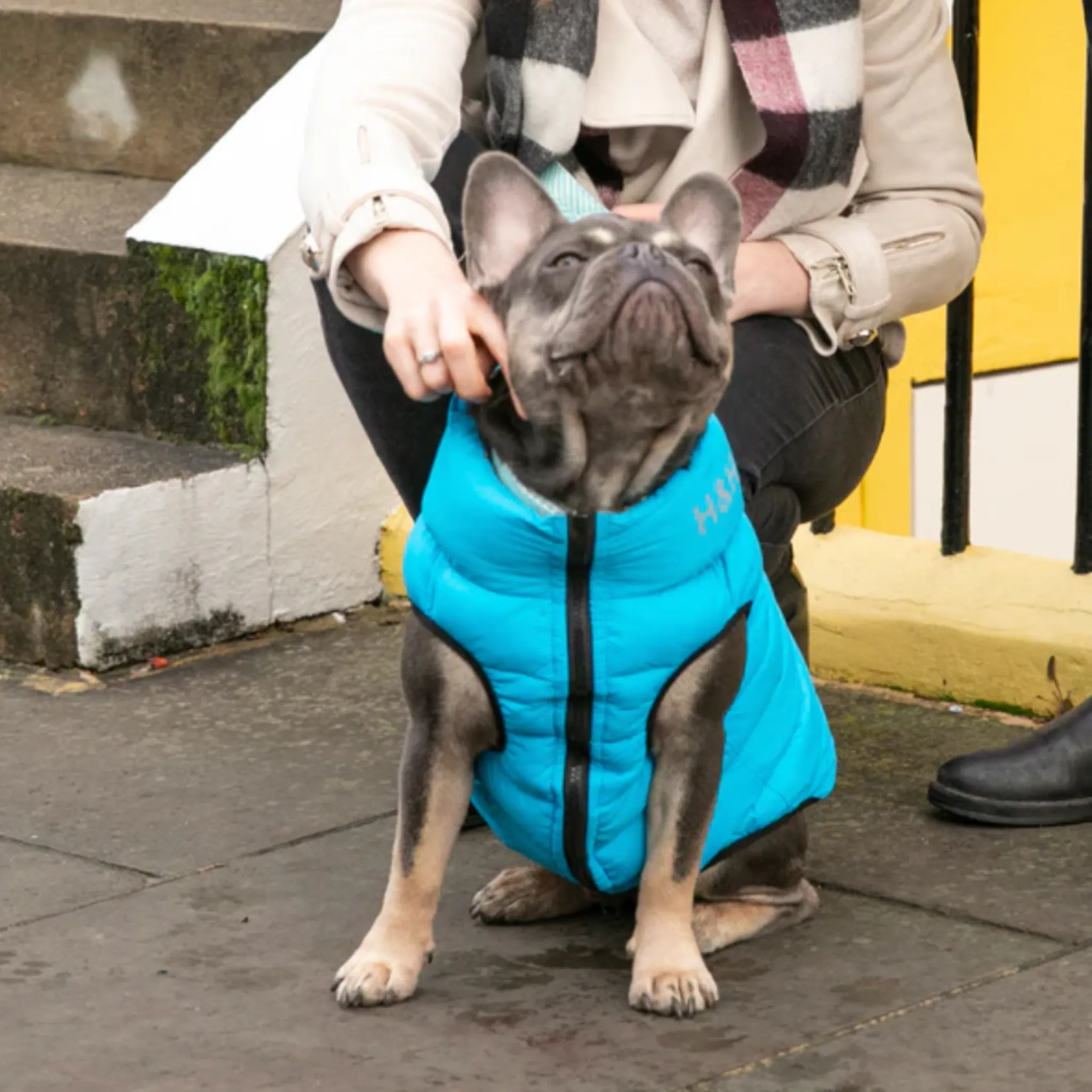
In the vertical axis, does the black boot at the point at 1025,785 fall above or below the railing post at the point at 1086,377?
below

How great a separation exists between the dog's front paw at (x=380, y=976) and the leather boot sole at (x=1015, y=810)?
3.45ft

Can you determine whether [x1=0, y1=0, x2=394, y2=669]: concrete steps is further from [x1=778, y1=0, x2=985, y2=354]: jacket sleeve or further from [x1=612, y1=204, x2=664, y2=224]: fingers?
[x1=778, y1=0, x2=985, y2=354]: jacket sleeve

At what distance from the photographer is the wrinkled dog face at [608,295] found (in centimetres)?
253

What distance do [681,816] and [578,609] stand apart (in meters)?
0.31

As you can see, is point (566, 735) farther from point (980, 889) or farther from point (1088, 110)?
point (1088, 110)

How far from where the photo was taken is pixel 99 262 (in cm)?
456

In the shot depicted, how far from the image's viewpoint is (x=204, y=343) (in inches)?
173

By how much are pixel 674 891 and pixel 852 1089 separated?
373 millimetres

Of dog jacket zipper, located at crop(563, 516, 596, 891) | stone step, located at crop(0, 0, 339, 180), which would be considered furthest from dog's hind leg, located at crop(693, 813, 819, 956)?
stone step, located at crop(0, 0, 339, 180)

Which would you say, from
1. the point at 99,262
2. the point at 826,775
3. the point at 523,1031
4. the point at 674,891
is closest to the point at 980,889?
the point at 826,775

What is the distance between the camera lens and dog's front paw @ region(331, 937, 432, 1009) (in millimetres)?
2719

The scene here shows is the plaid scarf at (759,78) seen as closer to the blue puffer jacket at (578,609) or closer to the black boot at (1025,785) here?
the blue puffer jacket at (578,609)

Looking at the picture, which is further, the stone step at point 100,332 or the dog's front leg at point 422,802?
the stone step at point 100,332

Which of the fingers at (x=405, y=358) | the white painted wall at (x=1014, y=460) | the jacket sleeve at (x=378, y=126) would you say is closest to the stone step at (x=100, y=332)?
the jacket sleeve at (x=378, y=126)
